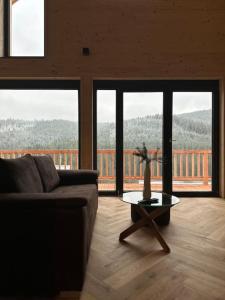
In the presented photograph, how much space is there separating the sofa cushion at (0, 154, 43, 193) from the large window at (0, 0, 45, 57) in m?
2.83

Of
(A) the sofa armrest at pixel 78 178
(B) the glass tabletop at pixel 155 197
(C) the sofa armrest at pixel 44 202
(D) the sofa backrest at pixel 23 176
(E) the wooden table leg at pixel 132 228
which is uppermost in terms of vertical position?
(D) the sofa backrest at pixel 23 176

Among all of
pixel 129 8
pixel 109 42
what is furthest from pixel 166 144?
pixel 129 8

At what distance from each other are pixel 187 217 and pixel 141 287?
1.63 meters

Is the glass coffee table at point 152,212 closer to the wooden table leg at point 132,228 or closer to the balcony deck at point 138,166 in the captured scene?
the wooden table leg at point 132,228

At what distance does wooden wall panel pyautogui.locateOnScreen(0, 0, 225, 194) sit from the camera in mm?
3861

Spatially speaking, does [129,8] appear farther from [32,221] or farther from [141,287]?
[141,287]

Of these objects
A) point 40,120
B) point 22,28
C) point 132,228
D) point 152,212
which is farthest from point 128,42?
point 132,228

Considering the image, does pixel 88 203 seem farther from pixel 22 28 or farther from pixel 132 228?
pixel 22 28

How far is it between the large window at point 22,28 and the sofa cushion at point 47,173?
7.73ft

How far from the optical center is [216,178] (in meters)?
4.08

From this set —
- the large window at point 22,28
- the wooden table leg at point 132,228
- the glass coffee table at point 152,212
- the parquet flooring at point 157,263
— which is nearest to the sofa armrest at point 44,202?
the parquet flooring at point 157,263

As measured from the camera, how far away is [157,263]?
71.3 inches

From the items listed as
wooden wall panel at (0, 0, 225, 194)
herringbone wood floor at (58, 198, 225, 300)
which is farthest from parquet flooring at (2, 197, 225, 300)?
wooden wall panel at (0, 0, 225, 194)

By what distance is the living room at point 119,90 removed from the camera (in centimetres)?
387
